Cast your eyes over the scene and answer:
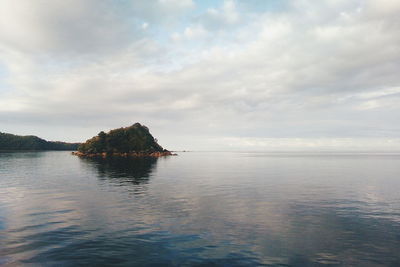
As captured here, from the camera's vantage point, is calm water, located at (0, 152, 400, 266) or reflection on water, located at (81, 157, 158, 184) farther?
reflection on water, located at (81, 157, 158, 184)

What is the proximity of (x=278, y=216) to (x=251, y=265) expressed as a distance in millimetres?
11537

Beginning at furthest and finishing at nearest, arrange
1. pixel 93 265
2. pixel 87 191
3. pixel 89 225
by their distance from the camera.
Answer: pixel 87 191 < pixel 89 225 < pixel 93 265

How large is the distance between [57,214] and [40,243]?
8812mm

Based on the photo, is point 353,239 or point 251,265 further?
point 353,239

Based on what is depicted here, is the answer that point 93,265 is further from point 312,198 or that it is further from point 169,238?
point 312,198

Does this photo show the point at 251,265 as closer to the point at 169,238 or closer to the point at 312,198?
the point at 169,238

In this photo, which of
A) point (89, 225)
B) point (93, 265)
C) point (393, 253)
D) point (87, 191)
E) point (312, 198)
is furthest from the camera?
point (87, 191)

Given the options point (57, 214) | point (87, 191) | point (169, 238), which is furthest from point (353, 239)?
point (87, 191)

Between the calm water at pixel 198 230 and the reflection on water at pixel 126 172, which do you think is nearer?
the calm water at pixel 198 230


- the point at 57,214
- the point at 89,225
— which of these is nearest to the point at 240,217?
the point at 89,225

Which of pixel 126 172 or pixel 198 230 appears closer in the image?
pixel 198 230

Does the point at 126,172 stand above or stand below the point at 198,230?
above

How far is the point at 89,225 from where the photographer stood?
2111 centimetres

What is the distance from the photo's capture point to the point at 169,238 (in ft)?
59.2
